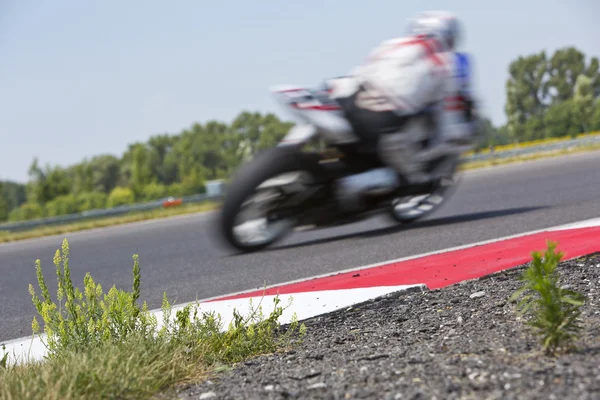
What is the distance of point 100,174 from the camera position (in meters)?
112

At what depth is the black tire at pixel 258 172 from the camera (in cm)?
590

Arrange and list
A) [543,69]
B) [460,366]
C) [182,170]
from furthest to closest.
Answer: [543,69], [182,170], [460,366]

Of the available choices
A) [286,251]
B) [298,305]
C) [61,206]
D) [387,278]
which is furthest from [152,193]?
[298,305]

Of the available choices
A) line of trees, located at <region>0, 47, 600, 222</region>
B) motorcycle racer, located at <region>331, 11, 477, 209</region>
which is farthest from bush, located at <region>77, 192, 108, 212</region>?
motorcycle racer, located at <region>331, 11, 477, 209</region>

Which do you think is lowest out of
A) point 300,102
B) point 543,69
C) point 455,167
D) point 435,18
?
point 455,167

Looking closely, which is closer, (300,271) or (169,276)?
(300,271)

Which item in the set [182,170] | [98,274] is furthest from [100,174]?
[98,274]

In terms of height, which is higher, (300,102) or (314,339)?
(300,102)

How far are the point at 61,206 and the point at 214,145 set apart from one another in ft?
206

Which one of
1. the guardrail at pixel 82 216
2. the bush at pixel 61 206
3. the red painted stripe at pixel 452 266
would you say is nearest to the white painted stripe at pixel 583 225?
the red painted stripe at pixel 452 266

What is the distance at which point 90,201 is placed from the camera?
180ft

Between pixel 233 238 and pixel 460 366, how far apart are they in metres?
4.04

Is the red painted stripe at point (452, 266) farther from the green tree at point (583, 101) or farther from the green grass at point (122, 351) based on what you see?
the green tree at point (583, 101)

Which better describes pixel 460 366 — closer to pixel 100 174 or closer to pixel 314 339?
pixel 314 339
